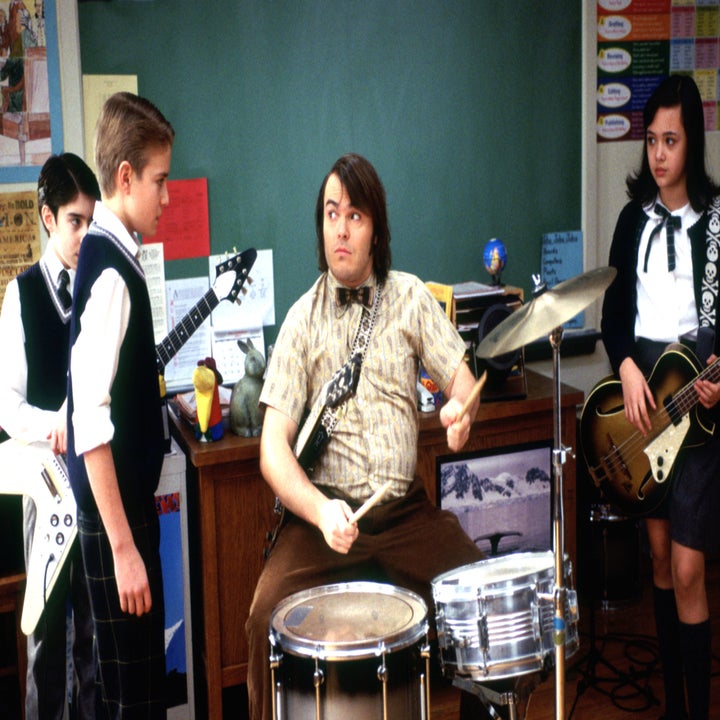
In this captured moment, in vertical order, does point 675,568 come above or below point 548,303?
below

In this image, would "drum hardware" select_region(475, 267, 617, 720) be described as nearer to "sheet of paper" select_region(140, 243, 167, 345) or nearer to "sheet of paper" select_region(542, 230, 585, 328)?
"sheet of paper" select_region(140, 243, 167, 345)

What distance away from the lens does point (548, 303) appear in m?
2.41

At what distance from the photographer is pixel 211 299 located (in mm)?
3316

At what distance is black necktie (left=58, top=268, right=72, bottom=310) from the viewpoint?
2.74 meters

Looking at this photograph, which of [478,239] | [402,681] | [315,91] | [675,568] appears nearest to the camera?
[402,681]

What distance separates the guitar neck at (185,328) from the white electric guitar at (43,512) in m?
0.57

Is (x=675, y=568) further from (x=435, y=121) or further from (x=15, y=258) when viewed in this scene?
(x=15, y=258)

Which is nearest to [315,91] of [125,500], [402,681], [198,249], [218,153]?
[218,153]

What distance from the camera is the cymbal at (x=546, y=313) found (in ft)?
7.56

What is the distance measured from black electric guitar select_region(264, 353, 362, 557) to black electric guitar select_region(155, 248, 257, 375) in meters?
0.63

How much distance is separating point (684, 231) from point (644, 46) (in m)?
1.27

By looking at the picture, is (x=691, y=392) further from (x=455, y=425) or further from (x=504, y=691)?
(x=504, y=691)

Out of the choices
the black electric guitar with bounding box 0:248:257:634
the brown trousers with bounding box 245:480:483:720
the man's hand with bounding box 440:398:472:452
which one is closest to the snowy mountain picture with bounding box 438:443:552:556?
the brown trousers with bounding box 245:480:483:720

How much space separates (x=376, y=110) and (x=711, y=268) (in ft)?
4.14
